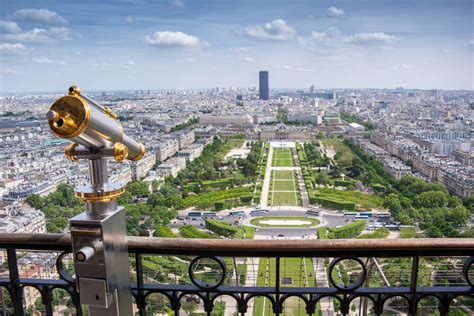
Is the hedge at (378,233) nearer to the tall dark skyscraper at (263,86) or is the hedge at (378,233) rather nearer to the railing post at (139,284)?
the railing post at (139,284)

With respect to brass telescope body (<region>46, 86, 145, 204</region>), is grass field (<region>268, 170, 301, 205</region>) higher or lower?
lower

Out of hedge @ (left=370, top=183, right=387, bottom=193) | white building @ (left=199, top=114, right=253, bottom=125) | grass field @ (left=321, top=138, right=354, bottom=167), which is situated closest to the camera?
hedge @ (left=370, top=183, right=387, bottom=193)

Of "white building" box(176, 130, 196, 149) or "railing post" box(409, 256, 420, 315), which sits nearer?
"railing post" box(409, 256, 420, 315)

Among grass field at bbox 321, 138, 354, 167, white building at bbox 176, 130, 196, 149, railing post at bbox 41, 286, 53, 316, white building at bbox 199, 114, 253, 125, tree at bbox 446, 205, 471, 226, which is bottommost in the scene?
tree at bbox 446, 205, 471, 226

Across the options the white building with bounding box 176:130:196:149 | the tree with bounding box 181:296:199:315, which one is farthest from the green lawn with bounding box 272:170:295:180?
the tree with bounding box 181:296:199:315

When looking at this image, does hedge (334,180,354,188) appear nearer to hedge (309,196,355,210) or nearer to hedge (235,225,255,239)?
hedge (309,196,355,210)

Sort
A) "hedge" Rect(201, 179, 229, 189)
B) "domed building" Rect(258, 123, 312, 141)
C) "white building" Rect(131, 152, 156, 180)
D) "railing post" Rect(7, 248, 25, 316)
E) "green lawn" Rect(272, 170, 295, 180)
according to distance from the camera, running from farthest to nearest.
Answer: "domed building" Rect(258, 123, 312, 141) < "green lawn" Rect(272, 170, 295, 180) < "white building" Rect(131, 152, 156, 180) < "hedge" Rect(201, 179, 229, 189) < "railing post" Rect(7, 248, 25, 316)

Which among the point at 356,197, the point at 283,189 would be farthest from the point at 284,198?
the point at 356,197
